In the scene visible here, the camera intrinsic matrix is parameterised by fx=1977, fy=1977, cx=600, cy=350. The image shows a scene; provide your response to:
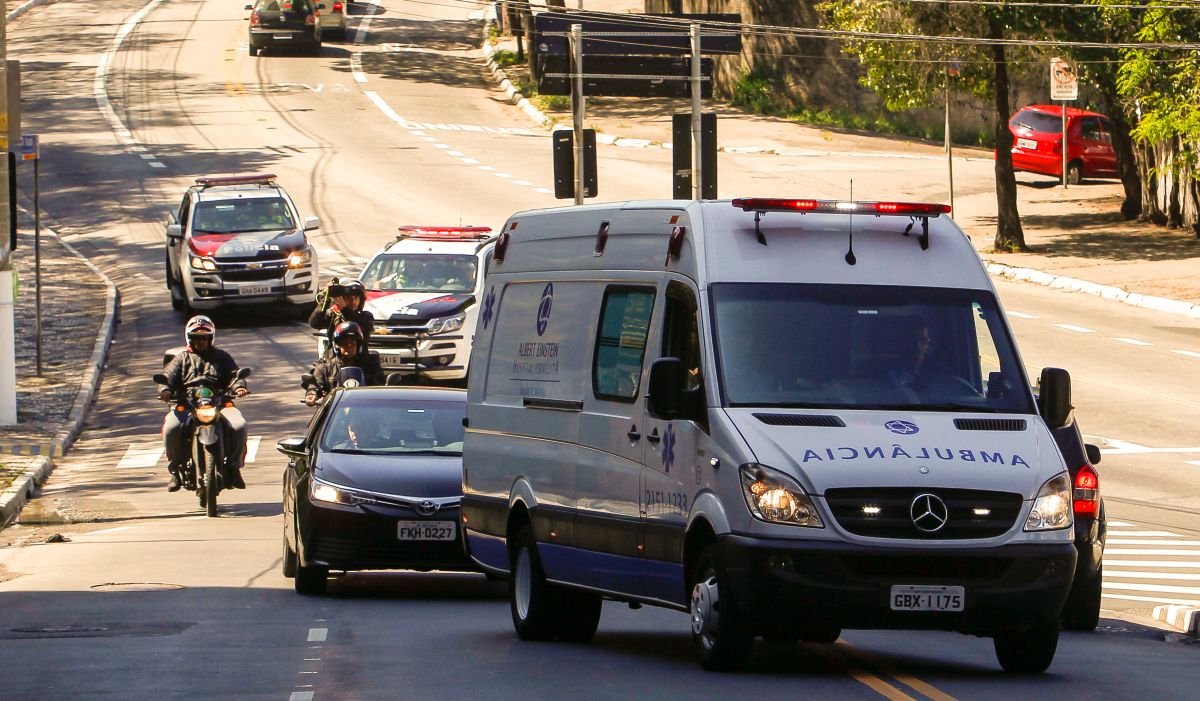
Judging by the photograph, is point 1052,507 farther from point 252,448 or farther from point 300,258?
point 300,258

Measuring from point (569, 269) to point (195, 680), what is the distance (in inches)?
130

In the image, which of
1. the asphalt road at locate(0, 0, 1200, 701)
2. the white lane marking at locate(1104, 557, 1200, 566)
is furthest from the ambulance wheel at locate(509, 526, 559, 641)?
the white lane marking at locate(1104, 557, 1200, 566)

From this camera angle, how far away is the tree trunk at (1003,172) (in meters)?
37.5

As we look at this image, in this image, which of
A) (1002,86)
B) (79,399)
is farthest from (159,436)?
(1002,86)

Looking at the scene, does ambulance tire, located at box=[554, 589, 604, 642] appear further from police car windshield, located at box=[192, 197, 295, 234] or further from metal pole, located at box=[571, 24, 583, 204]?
metal pole, located at box=[571, 24, 583, 204]

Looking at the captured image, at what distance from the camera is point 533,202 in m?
41.7

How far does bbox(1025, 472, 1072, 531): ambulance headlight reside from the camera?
9.20 metres

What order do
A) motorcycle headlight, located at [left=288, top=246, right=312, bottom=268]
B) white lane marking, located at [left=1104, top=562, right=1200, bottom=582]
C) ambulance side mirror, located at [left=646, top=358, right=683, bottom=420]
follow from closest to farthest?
1. ambulance side mirror, located at [left=646, top=358, right=683, bottom=420]
2. white lane marking, located at [left=1104, top=562, right=1200, bottom=582]
3. motorcycle headlight, located at [left=288, top=246, right=312, bottom=268]

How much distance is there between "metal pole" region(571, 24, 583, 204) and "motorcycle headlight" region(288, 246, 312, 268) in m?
4.78

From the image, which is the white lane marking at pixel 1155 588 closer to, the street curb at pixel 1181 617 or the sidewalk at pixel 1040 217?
the street curb at pixel 1181 617

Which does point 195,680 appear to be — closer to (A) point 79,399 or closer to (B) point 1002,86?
(A) point 79,399

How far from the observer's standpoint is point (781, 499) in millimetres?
8984

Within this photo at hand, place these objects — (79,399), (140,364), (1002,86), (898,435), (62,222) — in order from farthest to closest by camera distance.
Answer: (62,222)
(1002,86)
(140,364)
(79,399)
(898,435)

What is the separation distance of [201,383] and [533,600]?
8213mm
